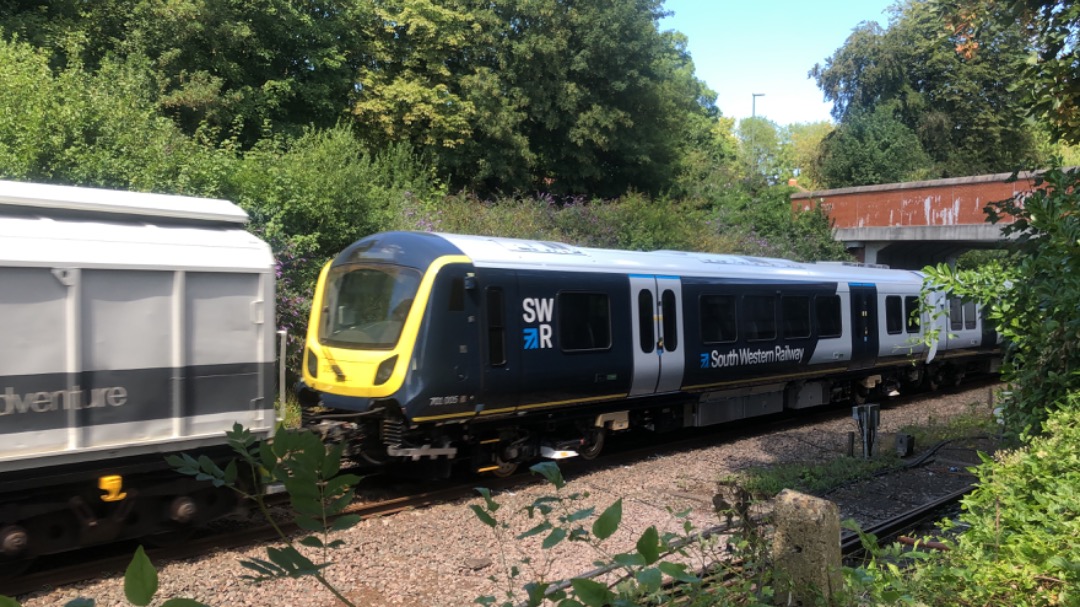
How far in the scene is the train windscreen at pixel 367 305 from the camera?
8.51 m

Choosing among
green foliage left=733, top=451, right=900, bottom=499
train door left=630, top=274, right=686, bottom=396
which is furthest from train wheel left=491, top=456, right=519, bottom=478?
green foliage left=733, top=451, right=900, bottom=499

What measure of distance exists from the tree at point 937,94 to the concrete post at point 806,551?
124ft

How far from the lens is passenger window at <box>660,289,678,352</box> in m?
10.8

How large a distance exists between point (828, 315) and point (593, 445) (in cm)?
554

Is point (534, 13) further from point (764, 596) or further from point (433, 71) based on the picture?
point (764, 596)

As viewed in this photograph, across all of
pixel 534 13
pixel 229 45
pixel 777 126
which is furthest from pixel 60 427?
pixel 777 126

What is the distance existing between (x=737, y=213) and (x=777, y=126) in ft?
200

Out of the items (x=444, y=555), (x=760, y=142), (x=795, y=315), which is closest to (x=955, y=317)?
(x=795, y=315)

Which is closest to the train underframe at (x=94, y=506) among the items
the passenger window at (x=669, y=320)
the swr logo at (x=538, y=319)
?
the swr logo at (x=538, y=319)

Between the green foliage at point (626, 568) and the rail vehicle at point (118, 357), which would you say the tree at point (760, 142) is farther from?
the green foliage at point (626, 568)

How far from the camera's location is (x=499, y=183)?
2639cm

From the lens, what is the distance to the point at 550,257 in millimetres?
9625

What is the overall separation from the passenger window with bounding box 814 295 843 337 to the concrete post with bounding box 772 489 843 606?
10148 mm

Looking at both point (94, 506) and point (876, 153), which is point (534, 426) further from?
point (876, 153)
